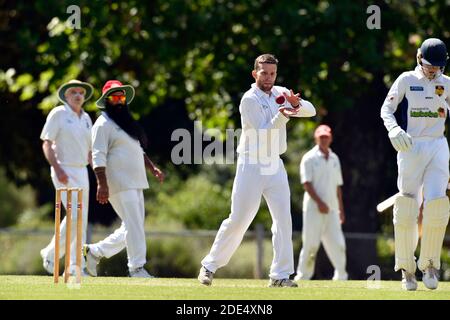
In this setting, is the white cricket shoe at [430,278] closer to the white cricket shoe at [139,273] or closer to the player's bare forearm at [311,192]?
the white cricket shoe at [139,273]

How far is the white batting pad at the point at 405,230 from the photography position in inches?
487

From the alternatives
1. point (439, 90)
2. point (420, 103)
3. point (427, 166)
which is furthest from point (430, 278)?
point (439, 90)

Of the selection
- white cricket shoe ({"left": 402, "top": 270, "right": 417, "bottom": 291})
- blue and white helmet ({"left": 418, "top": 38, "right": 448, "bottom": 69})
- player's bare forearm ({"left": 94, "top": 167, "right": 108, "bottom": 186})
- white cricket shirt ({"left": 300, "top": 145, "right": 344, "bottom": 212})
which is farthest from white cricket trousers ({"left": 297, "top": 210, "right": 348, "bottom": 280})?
blue and white helmet ({"left": 418, "top": 38, "right": 448, "bottom": 69})

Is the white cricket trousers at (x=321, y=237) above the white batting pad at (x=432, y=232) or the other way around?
the other way around

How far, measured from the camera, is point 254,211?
12.7 metres

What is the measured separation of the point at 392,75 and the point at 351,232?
2990mm

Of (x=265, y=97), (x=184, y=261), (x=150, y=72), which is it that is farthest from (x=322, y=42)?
(x=265, y=97)

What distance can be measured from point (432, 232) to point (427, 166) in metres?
0.58

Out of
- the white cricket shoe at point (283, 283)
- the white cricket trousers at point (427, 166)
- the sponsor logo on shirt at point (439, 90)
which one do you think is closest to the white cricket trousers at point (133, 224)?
the white cricket shoe at point (283, 283)

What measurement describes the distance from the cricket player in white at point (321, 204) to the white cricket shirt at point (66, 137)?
4680 millimetres

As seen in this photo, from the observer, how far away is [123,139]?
→ 14445 millimetres

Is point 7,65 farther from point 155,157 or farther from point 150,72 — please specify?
point 155,157

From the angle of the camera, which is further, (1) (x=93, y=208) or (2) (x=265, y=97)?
(1) (x=93, y=208)
